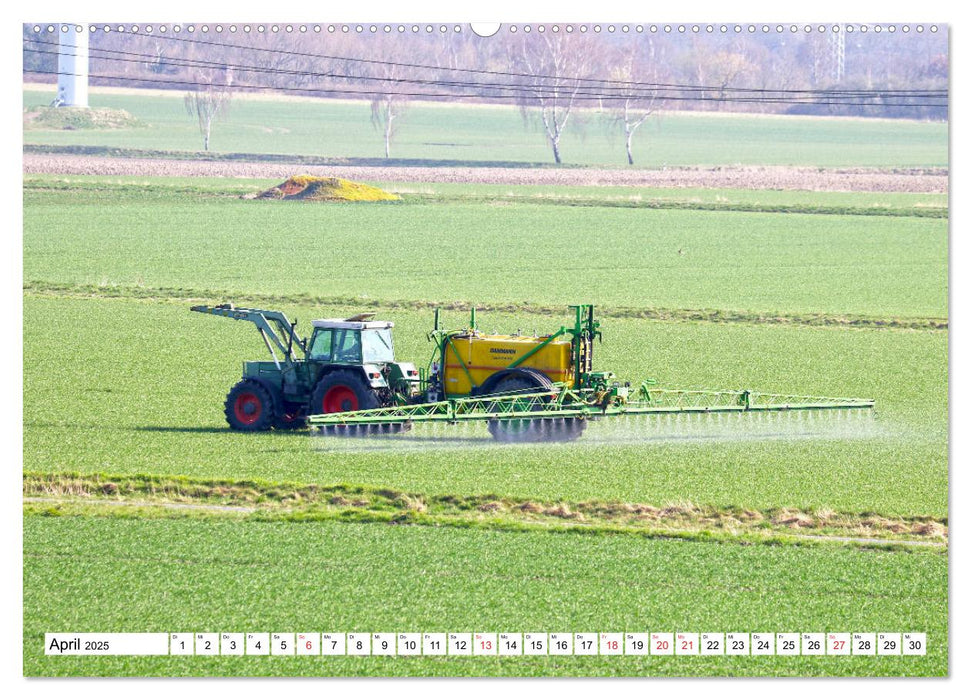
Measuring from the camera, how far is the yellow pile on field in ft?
305

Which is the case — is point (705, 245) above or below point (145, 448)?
above

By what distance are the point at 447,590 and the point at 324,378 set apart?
1294 cm

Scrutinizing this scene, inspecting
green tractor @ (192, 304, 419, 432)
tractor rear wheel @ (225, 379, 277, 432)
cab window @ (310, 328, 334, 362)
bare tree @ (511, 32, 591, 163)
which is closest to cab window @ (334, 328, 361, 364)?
green tractor @ (192, 304, 419, 432)

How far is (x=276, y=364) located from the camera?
36.2 meters

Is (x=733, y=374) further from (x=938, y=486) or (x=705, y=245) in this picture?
(x=705, y=245)

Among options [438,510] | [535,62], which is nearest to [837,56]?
[535,62]

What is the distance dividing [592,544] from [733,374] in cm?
1883

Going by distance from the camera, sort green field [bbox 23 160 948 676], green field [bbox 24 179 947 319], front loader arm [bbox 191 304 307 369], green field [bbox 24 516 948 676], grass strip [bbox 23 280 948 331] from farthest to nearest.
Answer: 1. green field [bbox 24 179 947 319]
2. grass strip [bbox 23 280 948 331]
3. front loader arm [bbox 191 304 307 369]
4. green field [bbox 23 160 948 676]
5. green field [bbox 24 516 948 676]

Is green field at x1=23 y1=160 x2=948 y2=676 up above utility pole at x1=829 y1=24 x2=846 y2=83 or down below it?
below

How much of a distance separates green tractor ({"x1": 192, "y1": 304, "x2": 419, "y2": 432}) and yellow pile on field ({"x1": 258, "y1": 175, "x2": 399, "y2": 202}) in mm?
56612

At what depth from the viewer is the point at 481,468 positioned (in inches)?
1259

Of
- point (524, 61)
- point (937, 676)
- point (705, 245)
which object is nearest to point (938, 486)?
point (937, 676)

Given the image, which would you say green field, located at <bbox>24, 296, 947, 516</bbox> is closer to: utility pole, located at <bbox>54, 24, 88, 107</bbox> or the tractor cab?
the tractor cab

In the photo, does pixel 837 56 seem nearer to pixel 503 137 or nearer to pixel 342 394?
pixel 342 394
